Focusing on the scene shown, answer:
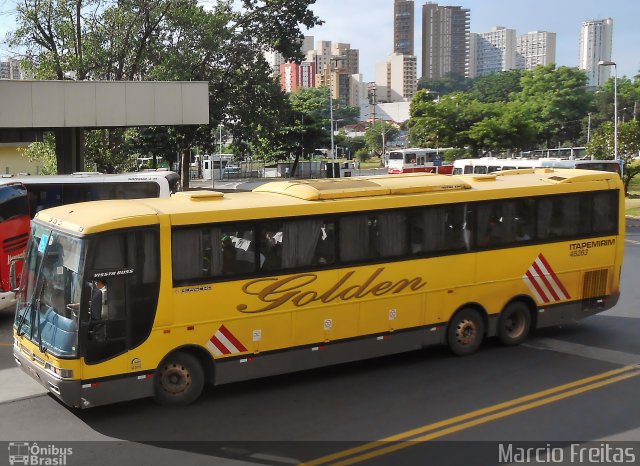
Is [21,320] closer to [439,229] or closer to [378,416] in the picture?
[378,416]

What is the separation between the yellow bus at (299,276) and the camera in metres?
9.29

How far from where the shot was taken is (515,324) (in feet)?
42.9

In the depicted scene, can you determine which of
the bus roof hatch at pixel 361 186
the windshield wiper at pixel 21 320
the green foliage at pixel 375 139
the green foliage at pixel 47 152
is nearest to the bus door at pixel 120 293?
the windshield wiper at pixel 21 320

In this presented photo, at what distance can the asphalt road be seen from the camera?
27.7 ft

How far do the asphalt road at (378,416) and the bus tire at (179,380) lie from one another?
18cm

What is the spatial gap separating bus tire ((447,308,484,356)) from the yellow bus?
0.08ft

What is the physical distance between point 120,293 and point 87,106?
61.2ft

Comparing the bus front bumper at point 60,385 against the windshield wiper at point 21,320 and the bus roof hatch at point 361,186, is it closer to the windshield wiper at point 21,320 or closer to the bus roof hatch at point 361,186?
the windshield wiper at point 21,320

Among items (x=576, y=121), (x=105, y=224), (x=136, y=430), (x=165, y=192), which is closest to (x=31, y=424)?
(x=136, y=430)

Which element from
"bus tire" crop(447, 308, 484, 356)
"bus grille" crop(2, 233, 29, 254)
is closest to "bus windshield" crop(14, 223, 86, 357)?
"bus tire" crop(447, 308, 484, 356)

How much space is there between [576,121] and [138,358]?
303 feet

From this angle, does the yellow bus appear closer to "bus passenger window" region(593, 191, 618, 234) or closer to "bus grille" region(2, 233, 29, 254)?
"bus passenger window" region(593, 191, 618, 234)

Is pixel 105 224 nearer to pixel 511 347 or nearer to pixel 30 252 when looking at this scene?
pixel 30 252

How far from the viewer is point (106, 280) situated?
9211mm
